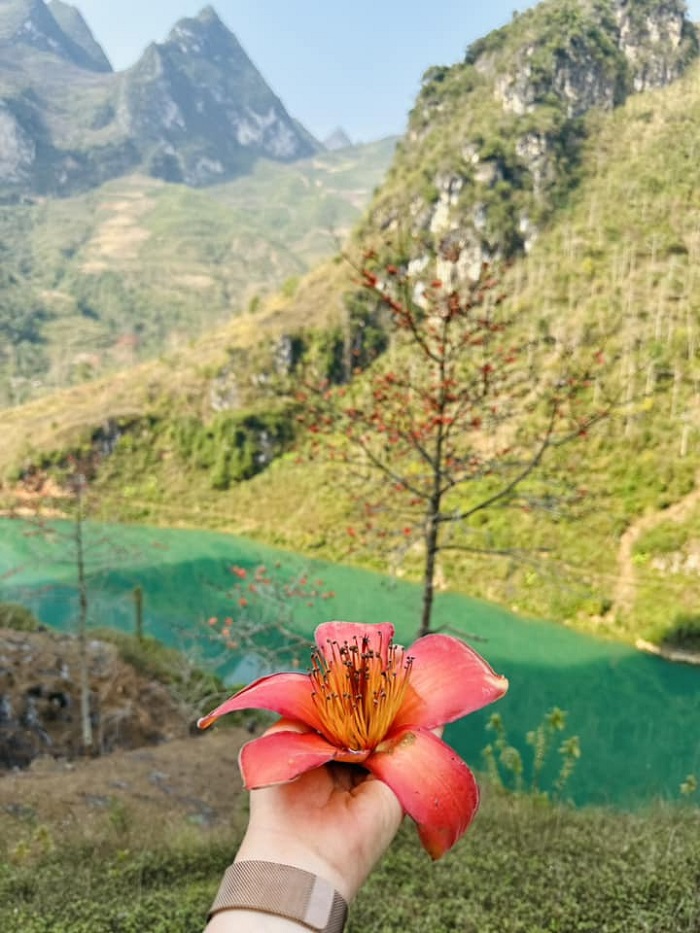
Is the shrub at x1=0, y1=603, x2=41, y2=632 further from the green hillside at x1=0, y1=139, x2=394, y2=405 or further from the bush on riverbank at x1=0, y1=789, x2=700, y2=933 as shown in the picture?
the green hillside at x1=0, y1=139, x2=394, y2=405

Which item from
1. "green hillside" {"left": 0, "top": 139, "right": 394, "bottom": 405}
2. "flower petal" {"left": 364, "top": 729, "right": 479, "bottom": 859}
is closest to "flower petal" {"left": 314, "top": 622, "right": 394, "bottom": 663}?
"flower petal" {"left": 364, "top": 729, "right": 479, "bottom": 859}

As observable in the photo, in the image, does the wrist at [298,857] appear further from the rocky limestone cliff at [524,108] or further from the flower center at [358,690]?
the rocky limestone cliff at [524,108]

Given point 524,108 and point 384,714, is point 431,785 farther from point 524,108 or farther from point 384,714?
point 524,108

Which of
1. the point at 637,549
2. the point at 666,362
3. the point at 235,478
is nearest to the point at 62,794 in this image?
the point at 637,549

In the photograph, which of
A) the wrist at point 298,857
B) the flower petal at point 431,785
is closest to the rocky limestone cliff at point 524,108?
the flower petal at point 431,785

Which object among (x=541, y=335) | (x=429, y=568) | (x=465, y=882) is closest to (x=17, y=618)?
(x=429, y=568)

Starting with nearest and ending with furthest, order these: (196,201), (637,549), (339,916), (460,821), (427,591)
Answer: (339,916), (460,821), (427,591), (637,549), (196,201)

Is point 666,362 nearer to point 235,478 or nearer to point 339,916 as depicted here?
point 235,478
